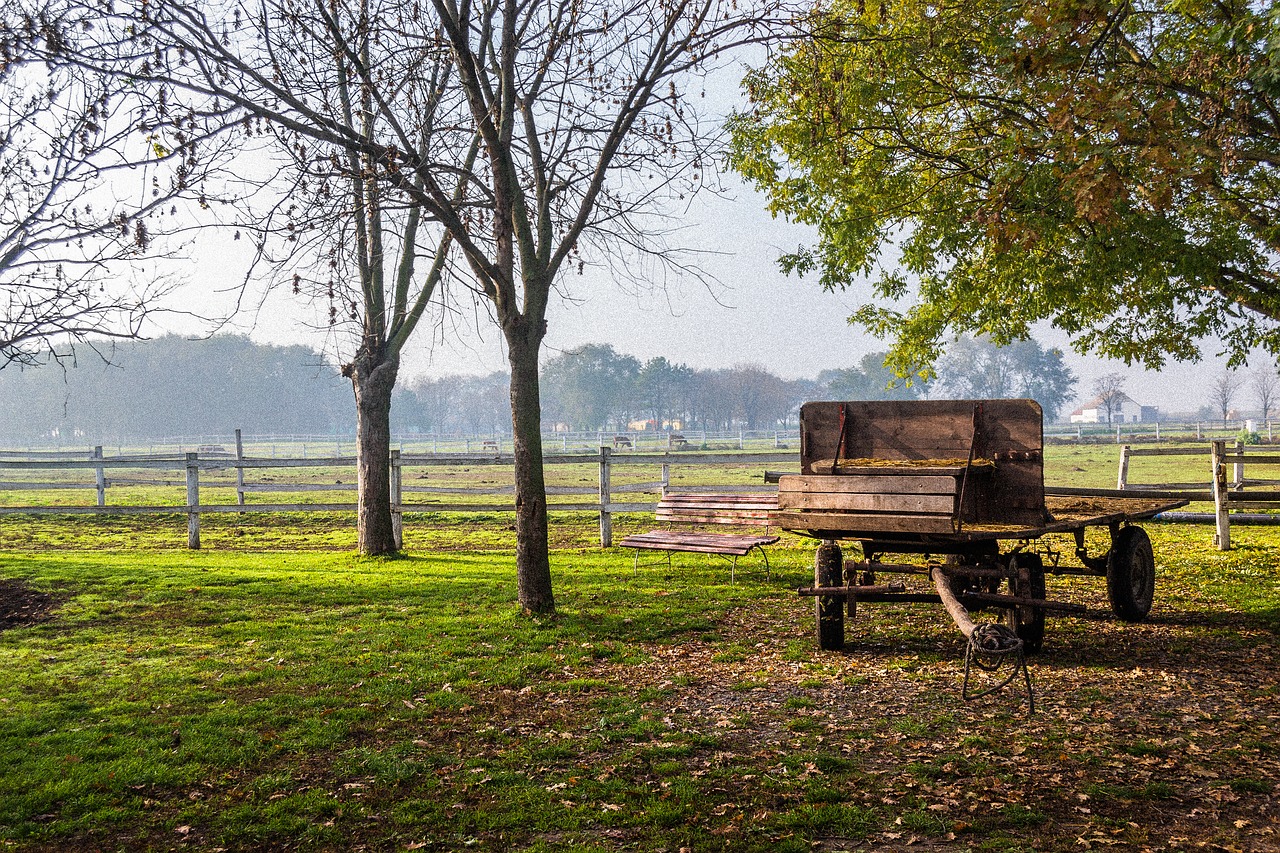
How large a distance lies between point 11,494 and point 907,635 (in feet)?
134

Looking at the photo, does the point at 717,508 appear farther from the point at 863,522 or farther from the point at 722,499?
the point at 863,522

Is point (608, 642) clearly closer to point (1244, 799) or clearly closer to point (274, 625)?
point (274, 625)

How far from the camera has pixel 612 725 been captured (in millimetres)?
5629

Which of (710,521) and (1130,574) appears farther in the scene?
(710,521)

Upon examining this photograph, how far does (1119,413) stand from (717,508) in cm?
13021

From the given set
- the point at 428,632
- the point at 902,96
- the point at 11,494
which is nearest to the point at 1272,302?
the point at 902,96

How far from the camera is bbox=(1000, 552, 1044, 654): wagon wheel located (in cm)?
649

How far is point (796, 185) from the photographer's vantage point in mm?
13953

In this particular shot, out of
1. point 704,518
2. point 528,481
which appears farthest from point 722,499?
point 528,481

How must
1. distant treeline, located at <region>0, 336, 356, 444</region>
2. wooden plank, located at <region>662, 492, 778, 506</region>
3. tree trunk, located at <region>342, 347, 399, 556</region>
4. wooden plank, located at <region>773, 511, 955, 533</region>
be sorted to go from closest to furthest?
1. wooden plank, located at <region>773, 511, 955, 533</region>
2. wooden plank, located at <region>662, 492, 778, 506</region>
3. tree trunk, located at <region>342, 347, 399, 556</region>
4. distant treeline, located at <region>0, 336, 356, 444</region>

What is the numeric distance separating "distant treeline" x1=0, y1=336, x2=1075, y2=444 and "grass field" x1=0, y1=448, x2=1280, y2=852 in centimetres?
9067

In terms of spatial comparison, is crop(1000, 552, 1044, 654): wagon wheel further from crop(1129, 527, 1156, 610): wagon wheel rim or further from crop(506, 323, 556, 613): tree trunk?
crop(506, 323, 556, 613): tree trunk

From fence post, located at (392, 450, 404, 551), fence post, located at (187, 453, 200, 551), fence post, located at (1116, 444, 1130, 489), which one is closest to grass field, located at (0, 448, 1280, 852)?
fence post, located at (392, 450, 404, 551)

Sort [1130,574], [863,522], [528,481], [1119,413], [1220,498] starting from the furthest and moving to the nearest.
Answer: [1119,413]
[1220,498]
[528,481]
[1130,574]
[863,522]
